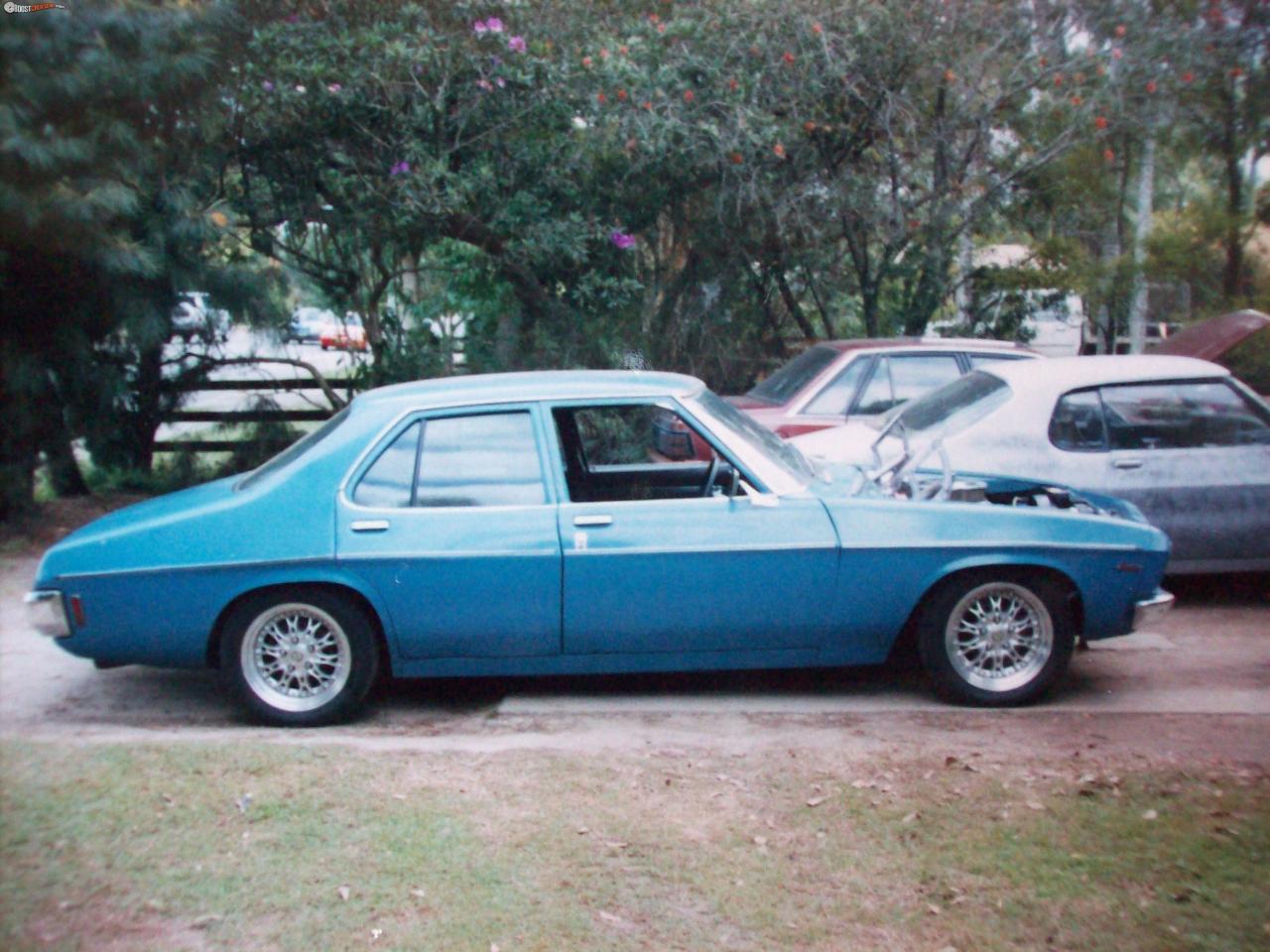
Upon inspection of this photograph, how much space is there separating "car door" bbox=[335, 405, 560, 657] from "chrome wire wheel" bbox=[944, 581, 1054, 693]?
6.01ft

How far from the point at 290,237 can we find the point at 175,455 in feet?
7.57

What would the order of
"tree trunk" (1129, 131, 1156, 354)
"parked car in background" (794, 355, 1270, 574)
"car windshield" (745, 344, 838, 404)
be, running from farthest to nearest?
"tree trunk" (1129, 131, 1156, 354) → "car windshield" (745, 344, 838, 404) → "parked car in background" (794, 355, 1270, 574)

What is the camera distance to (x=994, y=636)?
5.96 meters

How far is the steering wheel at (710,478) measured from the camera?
643cm

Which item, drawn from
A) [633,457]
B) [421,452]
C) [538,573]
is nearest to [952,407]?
[633,457]

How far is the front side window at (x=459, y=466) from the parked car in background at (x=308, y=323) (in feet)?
20.0

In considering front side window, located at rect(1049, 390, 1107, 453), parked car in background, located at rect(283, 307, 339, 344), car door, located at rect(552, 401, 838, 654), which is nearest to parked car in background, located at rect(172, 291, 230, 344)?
parked car in background, located at rect(283, 307, 339, 344)

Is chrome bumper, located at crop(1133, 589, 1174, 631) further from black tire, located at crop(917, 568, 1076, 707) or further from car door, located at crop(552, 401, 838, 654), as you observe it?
car door, located at crop(552, 401, 838, 654)

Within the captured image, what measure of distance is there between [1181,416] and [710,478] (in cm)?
315

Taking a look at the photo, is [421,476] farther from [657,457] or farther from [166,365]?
[166,365]

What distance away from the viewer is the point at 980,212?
12633 millimetres

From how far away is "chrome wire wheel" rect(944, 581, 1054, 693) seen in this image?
19.5 feet

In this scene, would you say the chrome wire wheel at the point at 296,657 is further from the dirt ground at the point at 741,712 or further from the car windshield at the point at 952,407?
the car windshield at the point at 952,407

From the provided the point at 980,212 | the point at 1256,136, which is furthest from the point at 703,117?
the point at 1256,136
